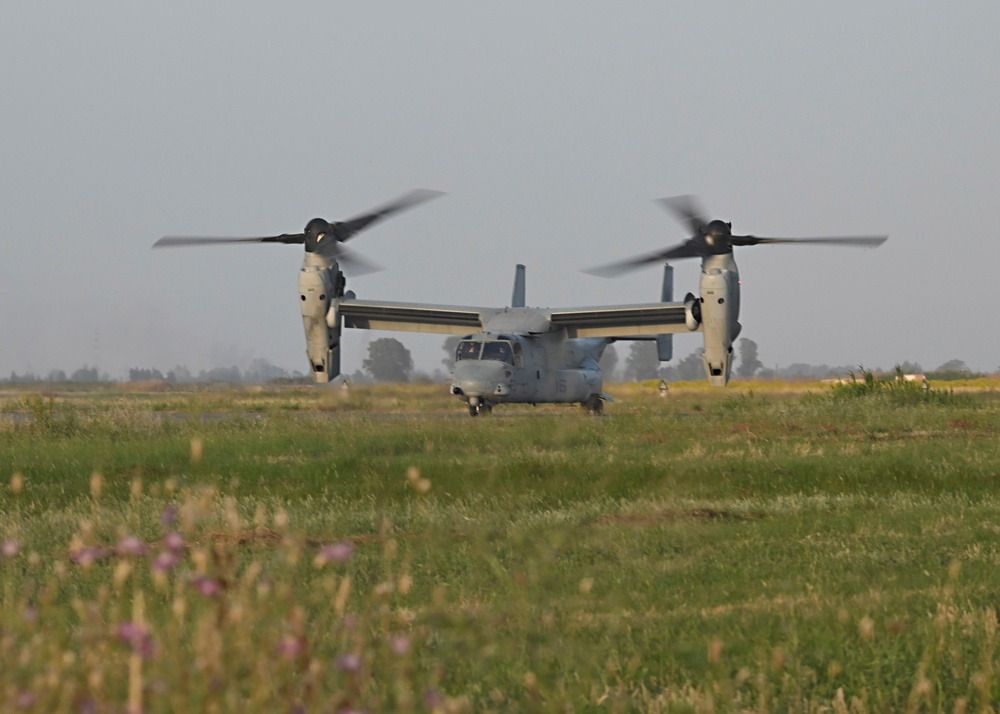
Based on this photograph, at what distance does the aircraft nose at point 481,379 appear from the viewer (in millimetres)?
32188

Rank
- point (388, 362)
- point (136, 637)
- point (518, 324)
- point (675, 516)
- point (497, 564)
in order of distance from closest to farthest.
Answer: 1. point (136, 637)
2. point (497, 564)
3. point (675, 516)
4. point (388, 362)
5. point (518, 324)

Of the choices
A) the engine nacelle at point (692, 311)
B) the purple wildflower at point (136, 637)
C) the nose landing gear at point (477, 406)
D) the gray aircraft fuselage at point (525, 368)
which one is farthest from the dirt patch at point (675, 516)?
the engine nacelle at point (692, 311)

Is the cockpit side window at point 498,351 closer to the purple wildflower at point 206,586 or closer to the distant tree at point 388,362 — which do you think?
the distant tree at point 388,362

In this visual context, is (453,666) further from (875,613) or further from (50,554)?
(50,554)

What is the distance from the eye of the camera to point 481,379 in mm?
32281

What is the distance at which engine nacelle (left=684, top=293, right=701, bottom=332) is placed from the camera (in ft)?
112

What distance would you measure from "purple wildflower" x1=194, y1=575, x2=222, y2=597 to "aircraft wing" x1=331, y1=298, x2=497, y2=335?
32631mm

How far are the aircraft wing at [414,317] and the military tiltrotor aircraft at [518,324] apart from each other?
0.03 m

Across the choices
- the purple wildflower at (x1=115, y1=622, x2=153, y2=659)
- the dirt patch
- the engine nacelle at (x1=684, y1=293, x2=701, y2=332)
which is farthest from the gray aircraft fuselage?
the purple wildflower at (x1=115, y1=622, x2=153, y2=659)

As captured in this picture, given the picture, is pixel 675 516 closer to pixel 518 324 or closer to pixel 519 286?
pixel 518 324

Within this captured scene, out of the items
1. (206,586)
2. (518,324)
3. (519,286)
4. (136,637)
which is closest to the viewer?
(136,637)

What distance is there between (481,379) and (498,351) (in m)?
1.47

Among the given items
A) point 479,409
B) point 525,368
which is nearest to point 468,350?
point 525,368

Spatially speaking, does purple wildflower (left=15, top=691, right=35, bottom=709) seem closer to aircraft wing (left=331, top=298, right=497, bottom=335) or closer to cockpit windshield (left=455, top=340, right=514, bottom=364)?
cockpit windshield (left=455, top=340, right=514, bottom=364)
